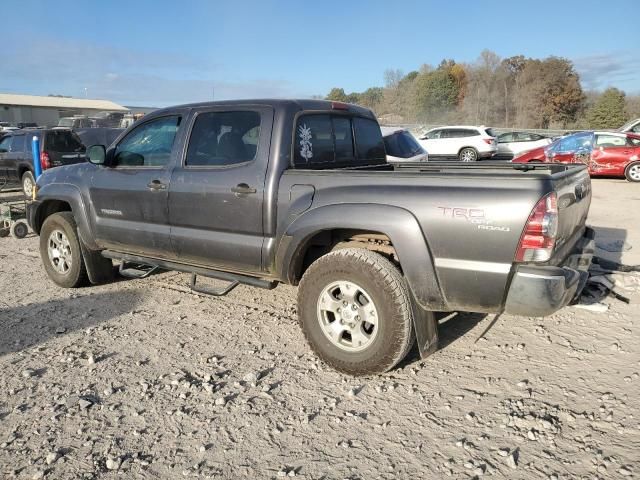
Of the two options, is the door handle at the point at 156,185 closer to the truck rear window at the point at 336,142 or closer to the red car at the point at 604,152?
the truck rear window at the point at 336,142

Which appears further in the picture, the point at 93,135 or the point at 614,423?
the point at 93,135

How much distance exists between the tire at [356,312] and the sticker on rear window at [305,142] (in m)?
0.92

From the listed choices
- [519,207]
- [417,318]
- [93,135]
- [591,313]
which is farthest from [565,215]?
[93,135]

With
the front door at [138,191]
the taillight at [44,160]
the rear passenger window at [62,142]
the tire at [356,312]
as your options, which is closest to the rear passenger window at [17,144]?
the rear passenger window at [62,142]

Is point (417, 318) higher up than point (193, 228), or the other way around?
point (193, 228)

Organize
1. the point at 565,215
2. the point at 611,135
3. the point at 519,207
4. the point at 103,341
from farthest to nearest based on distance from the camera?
the point at 611,135 < the point at 103,341 < the point at 565,215 < the point at 519,207

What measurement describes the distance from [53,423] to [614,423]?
328 centimetres

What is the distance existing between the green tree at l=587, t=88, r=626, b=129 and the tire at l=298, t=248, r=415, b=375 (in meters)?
40.7

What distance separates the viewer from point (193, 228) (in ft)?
14.2

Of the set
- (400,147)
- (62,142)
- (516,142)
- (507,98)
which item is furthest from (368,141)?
(507,98)

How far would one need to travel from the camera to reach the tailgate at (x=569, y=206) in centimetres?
311

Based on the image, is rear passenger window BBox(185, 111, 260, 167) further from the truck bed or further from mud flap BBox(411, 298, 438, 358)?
mud flap BBox(411, 298, 438, 358)

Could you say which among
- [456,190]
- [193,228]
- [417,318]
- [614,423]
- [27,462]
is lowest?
[614,423]

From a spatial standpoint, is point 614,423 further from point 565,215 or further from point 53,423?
point 53,423
